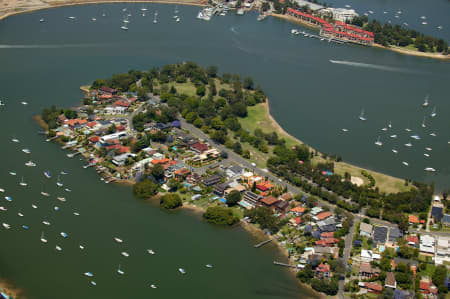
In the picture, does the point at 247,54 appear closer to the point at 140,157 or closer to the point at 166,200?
the point at 140,157

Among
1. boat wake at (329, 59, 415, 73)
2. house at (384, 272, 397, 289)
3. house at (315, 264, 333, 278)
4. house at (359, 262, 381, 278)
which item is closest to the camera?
house at (384, 272, 397, 289)

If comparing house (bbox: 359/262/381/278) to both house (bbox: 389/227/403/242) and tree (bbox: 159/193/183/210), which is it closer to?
house (bbox: 389/227/403/242)

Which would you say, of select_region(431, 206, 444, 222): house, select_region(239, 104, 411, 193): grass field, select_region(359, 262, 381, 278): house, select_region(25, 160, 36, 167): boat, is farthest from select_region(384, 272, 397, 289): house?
select_region(25, 160, 36, 167): boat

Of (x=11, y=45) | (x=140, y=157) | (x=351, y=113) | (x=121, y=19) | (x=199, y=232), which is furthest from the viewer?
(x=121, y=19)

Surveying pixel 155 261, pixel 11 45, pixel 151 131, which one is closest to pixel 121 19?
pixel 11 45

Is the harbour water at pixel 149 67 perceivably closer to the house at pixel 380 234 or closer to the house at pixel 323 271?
the house at pixel 323 271

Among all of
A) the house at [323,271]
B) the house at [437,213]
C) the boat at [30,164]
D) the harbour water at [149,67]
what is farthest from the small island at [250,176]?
the boat at [30,164]
